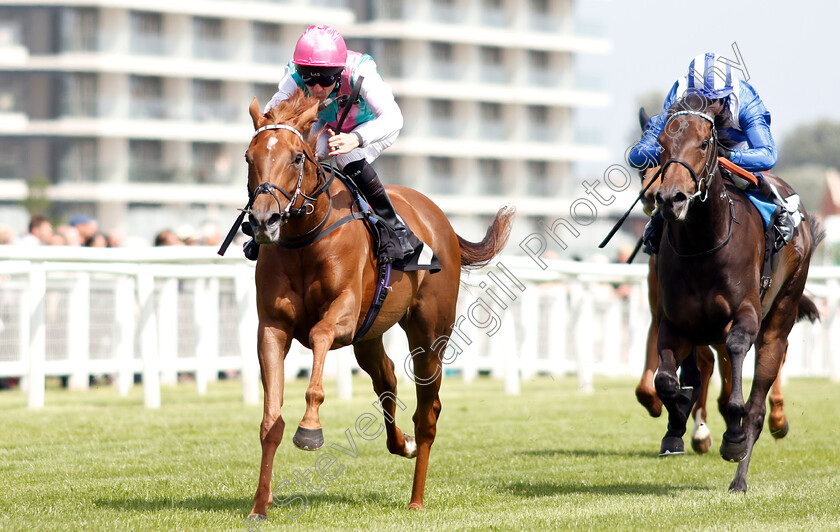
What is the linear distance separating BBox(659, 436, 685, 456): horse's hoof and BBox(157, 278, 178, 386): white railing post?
→ 5269 mm

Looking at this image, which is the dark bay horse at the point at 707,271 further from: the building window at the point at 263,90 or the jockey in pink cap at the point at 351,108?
the building window at the point at 263,90

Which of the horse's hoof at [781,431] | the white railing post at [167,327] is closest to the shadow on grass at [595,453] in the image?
the horse's hoof at [781,431]

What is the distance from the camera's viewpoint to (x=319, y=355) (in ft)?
16.8

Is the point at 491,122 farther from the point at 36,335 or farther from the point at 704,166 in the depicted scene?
the point at 704,166

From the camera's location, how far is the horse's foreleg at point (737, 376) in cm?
600

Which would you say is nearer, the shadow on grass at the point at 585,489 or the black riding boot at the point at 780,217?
the shadow on grass at the point at 585,489

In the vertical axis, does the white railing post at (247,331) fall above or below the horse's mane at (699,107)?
below

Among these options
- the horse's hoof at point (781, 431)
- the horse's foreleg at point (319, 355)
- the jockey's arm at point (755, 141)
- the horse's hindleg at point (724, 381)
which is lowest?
the horse's hoof at point (781, 431)

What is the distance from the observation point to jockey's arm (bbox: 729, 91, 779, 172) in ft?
21.1

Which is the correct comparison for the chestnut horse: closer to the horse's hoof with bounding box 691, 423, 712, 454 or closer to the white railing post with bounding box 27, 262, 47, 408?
the horse's hoof with bounding box 691, 423, 712, 454

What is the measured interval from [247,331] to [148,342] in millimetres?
907

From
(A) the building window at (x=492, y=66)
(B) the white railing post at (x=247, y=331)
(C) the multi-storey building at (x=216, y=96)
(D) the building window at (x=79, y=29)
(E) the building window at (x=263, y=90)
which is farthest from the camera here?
(A) the building window at (x=492, y=66)

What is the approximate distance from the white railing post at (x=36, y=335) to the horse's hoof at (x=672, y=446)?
504cm

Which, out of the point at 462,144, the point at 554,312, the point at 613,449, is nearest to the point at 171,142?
the point at 462,144
